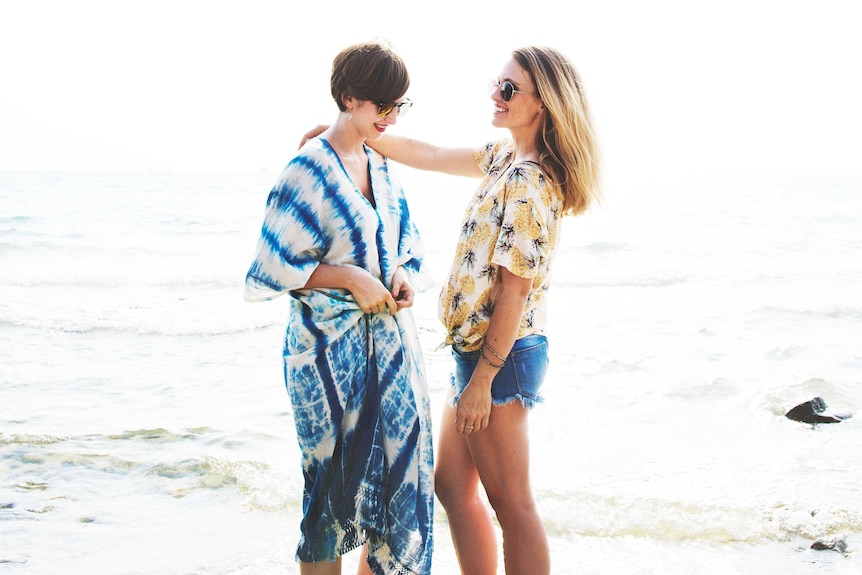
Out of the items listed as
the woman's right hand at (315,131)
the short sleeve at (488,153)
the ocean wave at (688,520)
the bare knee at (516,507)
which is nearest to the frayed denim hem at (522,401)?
the bare knee at (516,507)

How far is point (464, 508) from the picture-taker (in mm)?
2674

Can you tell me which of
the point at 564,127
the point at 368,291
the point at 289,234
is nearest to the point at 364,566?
the point at 368,291

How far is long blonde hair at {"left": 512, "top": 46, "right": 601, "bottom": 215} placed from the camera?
7.71 ft

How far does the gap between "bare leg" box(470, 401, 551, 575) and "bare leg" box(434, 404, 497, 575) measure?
0.12m

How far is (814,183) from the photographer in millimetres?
37469

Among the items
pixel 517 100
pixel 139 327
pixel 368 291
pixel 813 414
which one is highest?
pixel 517 100

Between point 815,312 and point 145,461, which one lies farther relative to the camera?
point 815,312

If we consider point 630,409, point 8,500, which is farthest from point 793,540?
point 8,500

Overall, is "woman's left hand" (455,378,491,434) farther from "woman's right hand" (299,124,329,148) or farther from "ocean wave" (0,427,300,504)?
"ocean wave" (0,427,300,504)

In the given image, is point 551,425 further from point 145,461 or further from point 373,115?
point 373,115

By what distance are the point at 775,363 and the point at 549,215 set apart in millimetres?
5895

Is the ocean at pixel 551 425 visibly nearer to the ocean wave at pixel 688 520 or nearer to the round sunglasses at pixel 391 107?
the ocean wave at pixel 688 520

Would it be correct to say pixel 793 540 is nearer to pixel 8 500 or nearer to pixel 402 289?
pixel 402 289

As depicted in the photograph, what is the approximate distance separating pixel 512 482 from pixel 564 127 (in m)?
1.13
